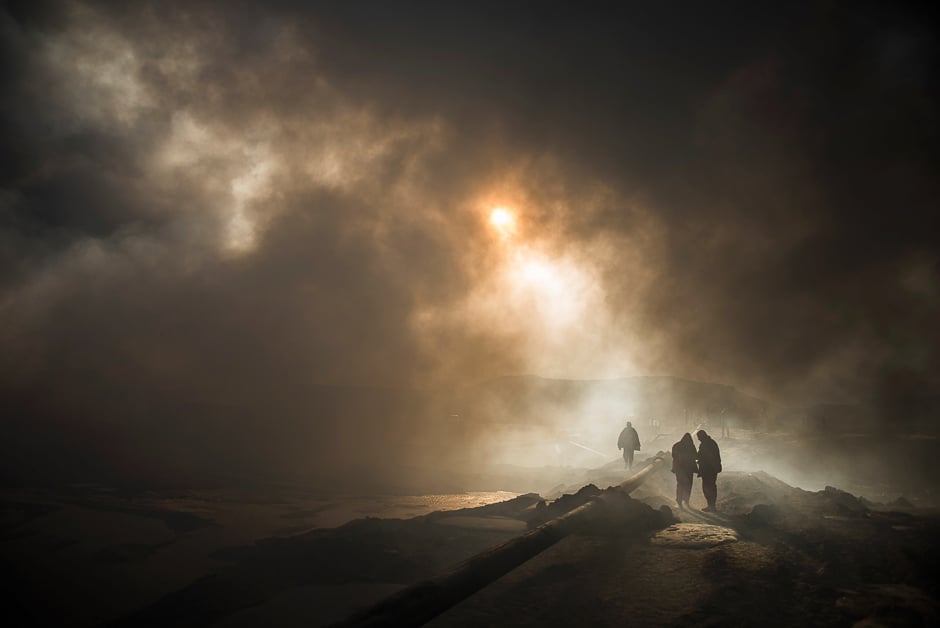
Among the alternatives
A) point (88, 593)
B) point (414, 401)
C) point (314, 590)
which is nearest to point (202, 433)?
point (414, 401)

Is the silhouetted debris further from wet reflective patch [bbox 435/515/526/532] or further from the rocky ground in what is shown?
wet reflective patch [bbox 435/515/526/532]

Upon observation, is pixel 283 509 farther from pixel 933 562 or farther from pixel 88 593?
pixel 933 562

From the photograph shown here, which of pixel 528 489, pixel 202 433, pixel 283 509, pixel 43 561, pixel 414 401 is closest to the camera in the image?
pixel 43 561

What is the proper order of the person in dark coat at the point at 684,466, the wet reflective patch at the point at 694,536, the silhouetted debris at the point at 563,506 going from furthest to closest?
the person in dark coat at the point at 684,466 < the silhouetted debris at the point at 563,506 < the wet reflective patch at the point at 694,536

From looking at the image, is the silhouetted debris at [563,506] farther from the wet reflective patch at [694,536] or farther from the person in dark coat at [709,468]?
the person in dark coat at [709,468]

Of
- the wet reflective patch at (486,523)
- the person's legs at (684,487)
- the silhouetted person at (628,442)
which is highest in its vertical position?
the silhouetted person at (628,442)

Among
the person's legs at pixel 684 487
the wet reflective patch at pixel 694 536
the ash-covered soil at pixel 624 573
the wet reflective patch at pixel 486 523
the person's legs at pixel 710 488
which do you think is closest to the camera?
the ash-covered soil at pixel 624 573

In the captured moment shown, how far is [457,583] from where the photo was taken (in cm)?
537

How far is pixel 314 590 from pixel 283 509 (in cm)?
1134

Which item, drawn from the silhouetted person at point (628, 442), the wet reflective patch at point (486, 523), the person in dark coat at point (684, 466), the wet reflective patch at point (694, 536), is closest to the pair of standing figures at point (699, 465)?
the person in dark coat at point (684, 466)

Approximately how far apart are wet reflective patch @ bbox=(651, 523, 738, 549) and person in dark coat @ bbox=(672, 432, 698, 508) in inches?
173

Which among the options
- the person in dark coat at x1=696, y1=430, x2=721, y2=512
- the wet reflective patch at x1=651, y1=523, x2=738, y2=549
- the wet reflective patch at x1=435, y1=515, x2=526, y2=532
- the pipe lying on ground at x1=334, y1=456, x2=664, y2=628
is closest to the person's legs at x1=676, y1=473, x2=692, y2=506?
the person in dark coat at x1=696, y1=430, x2=721, y2=512

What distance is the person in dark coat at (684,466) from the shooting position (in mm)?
13070

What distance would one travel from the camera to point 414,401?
106 m
